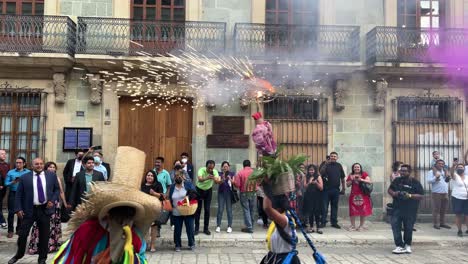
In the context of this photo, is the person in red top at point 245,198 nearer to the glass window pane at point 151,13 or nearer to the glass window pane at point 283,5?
the glass window pane at point 283,5

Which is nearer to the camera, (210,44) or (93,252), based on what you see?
(93,252)

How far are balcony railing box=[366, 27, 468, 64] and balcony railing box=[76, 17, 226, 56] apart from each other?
3.99 metres

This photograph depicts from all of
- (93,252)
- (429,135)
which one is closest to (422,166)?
(429,135)

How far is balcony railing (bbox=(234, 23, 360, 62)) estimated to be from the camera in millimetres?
12078

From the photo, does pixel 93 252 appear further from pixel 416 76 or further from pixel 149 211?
pixel 416 76

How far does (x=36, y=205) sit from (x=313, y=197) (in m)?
A: 5.78

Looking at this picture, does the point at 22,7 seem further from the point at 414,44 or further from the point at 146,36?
the point at 414,44

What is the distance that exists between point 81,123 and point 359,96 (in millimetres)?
7363

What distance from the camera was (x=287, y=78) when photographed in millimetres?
12172

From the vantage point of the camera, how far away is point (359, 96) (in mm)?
Result: 12469

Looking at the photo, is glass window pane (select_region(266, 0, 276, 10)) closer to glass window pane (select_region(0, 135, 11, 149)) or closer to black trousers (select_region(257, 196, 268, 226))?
black trousers (select_region(257, 196, 268, 226))

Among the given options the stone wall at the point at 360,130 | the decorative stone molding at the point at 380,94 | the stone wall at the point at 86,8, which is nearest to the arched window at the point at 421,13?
the decorative stone molding at the point at 380,94

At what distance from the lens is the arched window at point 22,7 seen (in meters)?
12.2

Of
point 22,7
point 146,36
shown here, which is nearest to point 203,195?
point 146,36
